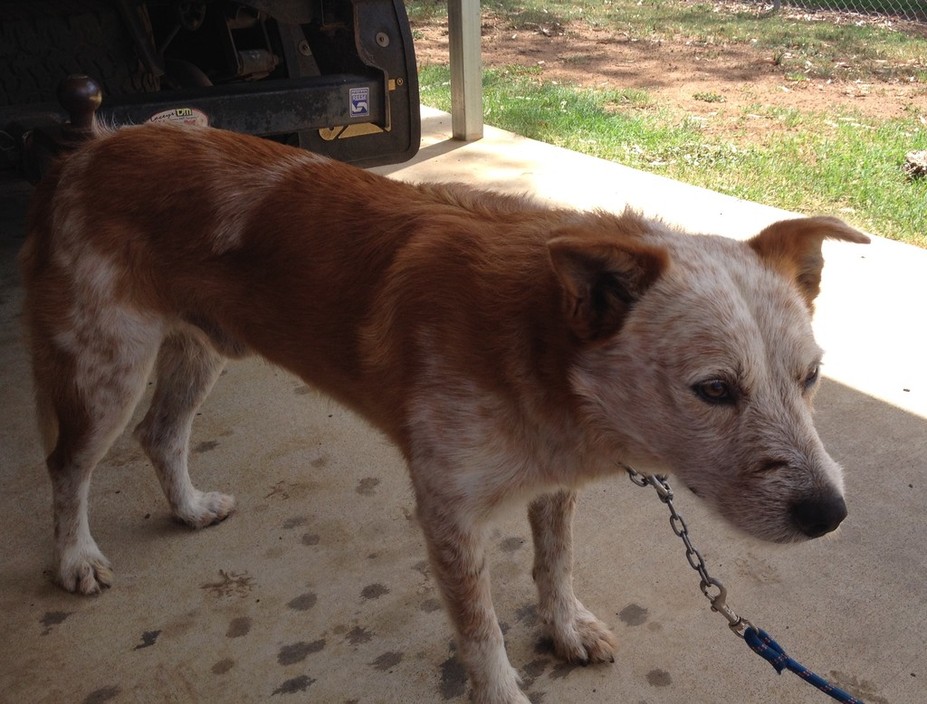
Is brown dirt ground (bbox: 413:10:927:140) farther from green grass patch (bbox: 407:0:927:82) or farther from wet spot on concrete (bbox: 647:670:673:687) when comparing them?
wet spot on concrete (bbox: 647:670:673:687)

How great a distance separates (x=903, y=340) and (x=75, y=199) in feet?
11.7

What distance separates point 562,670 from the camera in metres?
2.63

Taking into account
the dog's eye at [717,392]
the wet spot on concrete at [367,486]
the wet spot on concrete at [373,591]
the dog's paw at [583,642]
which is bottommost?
the wet spot on concrete at [367,486]

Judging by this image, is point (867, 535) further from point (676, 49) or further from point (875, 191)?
point (676, 49)

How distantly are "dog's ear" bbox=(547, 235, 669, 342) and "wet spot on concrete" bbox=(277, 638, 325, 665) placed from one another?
4.21ft

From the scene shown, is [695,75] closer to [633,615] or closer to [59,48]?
[59,48]

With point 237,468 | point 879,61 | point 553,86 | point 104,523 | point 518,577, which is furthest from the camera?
point 879,61

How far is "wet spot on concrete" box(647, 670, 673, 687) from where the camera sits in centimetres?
255

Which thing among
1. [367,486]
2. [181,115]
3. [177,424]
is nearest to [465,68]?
[181,115]

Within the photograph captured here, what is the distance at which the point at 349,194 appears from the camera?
2.63 m

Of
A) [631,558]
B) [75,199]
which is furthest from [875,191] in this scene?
[75,199]

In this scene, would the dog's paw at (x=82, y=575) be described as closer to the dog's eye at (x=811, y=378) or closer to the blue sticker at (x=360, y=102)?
the dog's eye at (x=811, y=378)

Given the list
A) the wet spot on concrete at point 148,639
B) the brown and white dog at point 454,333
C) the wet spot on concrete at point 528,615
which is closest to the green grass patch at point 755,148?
the wet spot on concrete at point 528,615

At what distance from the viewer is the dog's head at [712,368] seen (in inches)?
77.2
